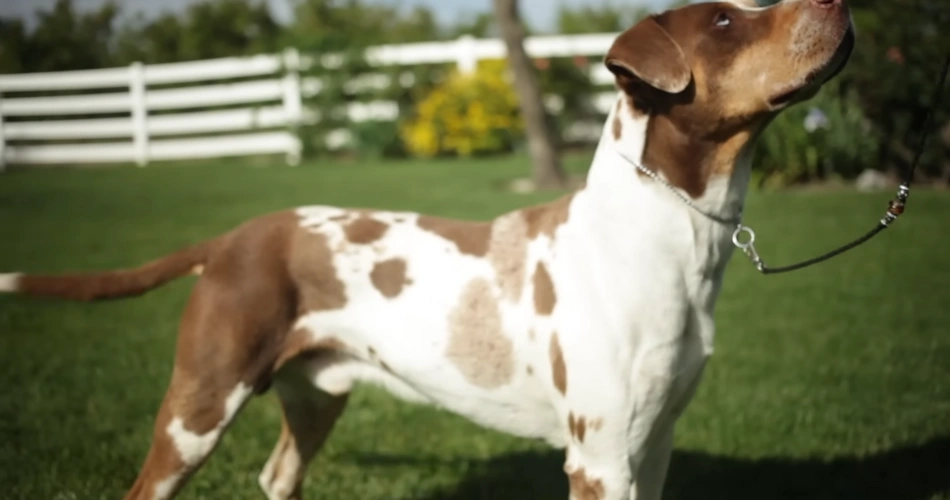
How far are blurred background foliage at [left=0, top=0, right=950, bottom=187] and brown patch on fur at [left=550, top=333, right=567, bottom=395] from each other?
929 centimetres

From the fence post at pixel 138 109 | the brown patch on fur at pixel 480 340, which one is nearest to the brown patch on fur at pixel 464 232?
the brown patch on fur at pixel 480 340

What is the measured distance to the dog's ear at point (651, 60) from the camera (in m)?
2.55

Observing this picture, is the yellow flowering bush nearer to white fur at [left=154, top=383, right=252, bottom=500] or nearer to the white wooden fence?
the white wooden fence

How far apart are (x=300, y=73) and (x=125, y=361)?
15.5m

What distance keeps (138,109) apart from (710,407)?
18207mm

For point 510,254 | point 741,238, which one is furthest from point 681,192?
point 510,254

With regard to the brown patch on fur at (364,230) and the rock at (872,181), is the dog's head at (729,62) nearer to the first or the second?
the brown patch on fur at (364,230)

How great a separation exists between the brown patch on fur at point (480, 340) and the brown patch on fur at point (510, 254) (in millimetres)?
55

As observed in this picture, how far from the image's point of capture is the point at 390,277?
3053 mm

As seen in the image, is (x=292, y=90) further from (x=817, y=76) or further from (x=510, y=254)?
(x=817, y=76)

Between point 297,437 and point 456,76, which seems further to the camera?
point 456,76

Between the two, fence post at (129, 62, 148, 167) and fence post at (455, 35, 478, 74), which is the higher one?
fence post at (455, 35, 478, 74)

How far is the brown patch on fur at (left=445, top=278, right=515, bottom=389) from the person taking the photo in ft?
9.55

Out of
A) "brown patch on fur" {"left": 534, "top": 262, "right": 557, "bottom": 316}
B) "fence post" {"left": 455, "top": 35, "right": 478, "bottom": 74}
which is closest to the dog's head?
"brown patch on fur" {"left": 534, "top": 262, "right": 557, "bottom": 316}
